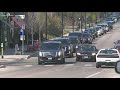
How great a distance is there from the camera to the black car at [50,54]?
117ft

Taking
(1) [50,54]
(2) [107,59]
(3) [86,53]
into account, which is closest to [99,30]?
(3) [86,53]

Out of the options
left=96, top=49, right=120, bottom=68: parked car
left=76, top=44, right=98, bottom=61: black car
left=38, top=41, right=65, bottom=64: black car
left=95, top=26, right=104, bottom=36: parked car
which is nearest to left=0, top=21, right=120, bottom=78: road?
left=96, top=49, right=120, bottom=68: parked car

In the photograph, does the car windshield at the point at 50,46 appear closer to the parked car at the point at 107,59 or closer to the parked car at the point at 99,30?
the parked car at the point at 107,59

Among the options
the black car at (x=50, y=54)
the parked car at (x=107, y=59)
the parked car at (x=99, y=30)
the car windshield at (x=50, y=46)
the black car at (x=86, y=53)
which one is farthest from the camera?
the parked car at (x=99, y=30)

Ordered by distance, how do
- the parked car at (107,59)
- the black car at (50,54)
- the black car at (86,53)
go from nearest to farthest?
the parked car at (107,59) → the black car at (50,54) → the black car at (86,53)

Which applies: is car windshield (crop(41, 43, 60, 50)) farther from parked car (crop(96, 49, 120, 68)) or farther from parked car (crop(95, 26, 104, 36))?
parked car (crop(95, 26, 104, 36))

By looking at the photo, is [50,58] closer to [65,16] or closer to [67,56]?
[67,56]

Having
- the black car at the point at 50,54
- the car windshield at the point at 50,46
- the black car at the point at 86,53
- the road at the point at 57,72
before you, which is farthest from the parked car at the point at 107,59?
the black car at the point at 86,53

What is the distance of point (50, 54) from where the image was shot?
35.8m

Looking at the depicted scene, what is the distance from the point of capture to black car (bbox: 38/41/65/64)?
35.8 meters

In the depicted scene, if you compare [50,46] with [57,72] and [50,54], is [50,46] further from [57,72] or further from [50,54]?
[57,72]

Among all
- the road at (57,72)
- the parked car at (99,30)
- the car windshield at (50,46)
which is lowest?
the road at (57,72)

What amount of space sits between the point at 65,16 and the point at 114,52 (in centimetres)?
7101
